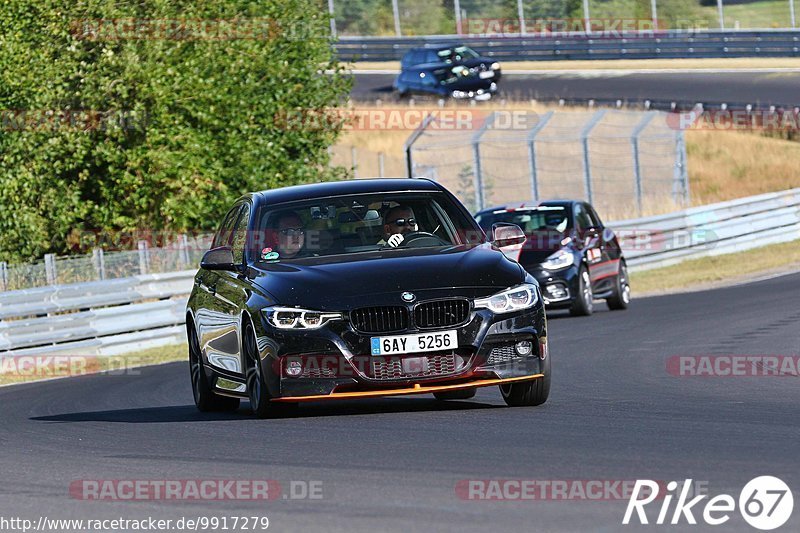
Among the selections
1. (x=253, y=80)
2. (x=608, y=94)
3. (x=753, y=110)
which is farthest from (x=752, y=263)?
(x=608, y=94)

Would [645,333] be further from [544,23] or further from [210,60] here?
[544,23]

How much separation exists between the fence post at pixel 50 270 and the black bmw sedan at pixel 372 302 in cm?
1091

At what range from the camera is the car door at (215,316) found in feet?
36.8

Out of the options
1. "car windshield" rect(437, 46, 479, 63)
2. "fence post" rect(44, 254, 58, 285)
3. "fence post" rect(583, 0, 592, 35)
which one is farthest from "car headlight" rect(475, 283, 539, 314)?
"fence post" rect(583, 0, 592, 35)

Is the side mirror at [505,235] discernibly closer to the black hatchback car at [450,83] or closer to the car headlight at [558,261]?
the car headlight at [558,261]

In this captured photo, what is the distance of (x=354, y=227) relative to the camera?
10.9m

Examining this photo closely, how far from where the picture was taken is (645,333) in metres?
18.0

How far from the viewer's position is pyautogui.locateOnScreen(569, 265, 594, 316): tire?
21.9 meters

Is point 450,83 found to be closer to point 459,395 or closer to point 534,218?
point 534,218

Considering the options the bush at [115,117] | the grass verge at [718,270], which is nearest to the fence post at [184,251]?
the bush at [115,117]

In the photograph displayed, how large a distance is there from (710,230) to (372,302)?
23.2m

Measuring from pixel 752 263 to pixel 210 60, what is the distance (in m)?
10.7
